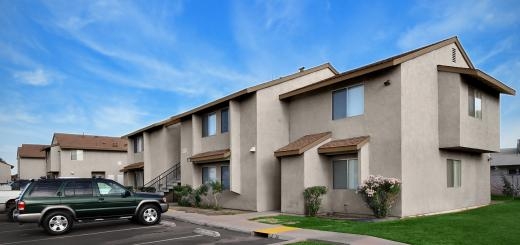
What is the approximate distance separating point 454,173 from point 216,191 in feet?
34.3

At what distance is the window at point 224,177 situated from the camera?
71.9 ft

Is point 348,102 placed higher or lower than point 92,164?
higher

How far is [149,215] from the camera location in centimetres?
1545

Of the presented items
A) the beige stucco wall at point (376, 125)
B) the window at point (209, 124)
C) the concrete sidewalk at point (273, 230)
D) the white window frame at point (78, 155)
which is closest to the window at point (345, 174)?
the beige stucco wall at point (376, 125)

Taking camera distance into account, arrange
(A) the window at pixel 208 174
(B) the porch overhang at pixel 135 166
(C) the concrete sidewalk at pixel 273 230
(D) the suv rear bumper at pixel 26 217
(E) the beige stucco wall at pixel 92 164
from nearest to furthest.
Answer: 1. (C) the concrete sidewalk at pixel 273 230
2. (D) the suv rear bumper at pixel 26 217
3. (A) the window at pixel 208 174
4. (B) the porch overhang at pixel 135 166
5. (E) the beige stucco wall at pixel 92 164

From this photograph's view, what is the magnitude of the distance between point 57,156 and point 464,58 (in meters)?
42.6

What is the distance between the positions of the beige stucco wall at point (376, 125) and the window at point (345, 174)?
28cm

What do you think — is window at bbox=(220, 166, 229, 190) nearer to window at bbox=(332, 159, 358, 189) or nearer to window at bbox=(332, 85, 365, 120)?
window at bbox=(332, 159, 358, 189)

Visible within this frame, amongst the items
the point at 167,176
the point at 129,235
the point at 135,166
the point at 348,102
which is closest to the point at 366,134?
the point at 348,102

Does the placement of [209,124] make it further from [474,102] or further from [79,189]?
[474,102]

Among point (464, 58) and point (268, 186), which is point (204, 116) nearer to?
point (268, 186)

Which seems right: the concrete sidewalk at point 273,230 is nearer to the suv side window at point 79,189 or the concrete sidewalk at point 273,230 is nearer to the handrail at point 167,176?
the suv side window at point 79,189

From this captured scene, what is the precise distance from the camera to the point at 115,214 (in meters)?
14.7

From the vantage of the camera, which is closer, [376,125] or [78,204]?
[78,204]
